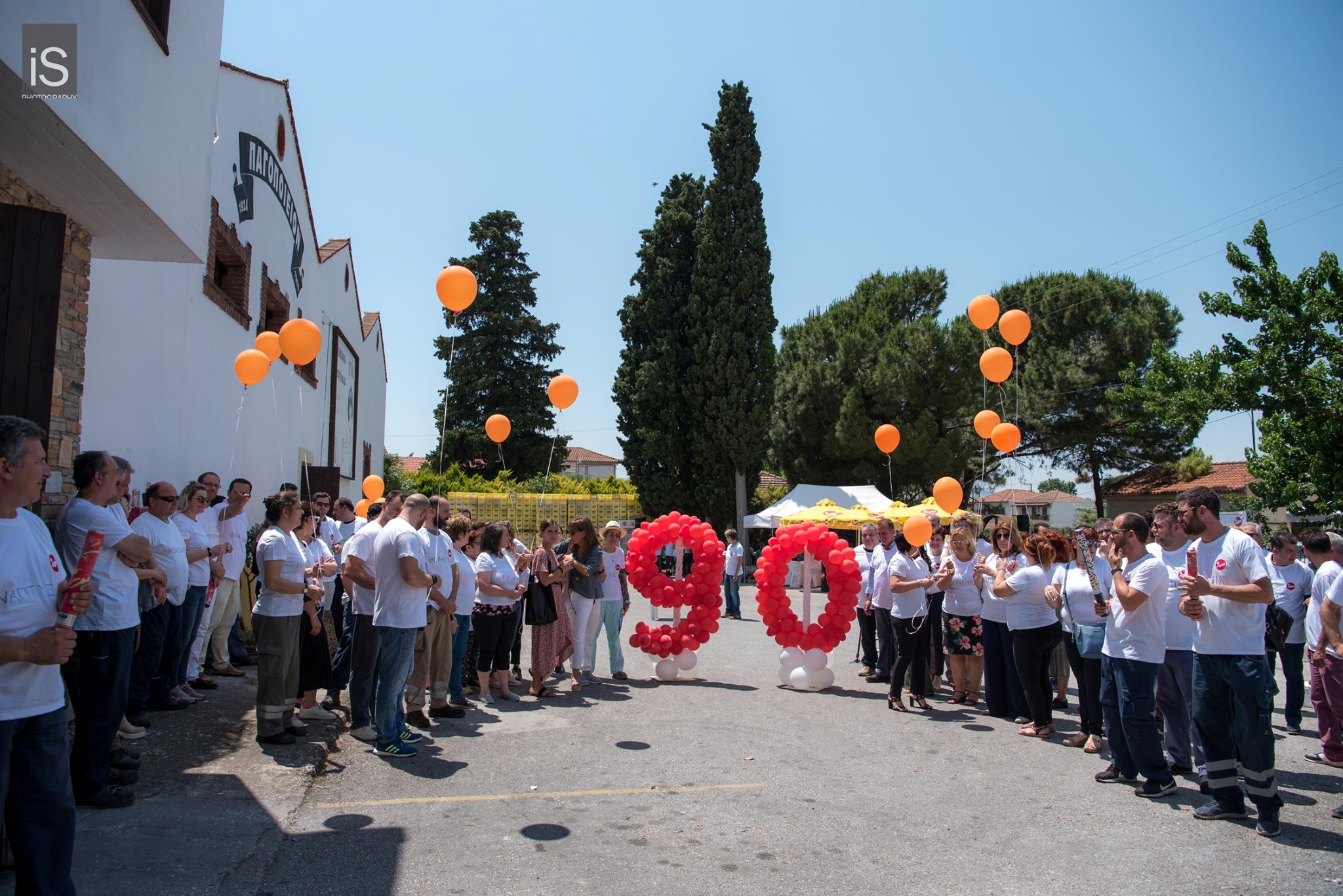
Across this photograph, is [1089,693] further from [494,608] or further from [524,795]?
[494,608]

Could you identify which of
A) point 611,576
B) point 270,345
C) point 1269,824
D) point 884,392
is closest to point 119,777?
point 611,576

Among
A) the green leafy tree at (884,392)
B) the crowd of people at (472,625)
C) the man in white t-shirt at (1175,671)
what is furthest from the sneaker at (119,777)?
the green leafy tree at (884,392)

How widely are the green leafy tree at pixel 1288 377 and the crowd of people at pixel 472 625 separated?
10287 millimetres

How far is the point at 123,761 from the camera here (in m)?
4.72

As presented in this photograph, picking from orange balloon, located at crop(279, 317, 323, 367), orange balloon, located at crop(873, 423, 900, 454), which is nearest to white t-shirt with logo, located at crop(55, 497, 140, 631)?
orange balloon, located at crop(279, 317, 323, 367)

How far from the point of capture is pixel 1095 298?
31.8 metres

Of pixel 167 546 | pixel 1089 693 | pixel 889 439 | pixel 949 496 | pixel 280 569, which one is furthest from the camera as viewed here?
pixel 889 439

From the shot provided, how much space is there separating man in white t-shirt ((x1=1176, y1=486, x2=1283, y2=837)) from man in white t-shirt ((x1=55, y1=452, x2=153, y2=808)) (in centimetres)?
608

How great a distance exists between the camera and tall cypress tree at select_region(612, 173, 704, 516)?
28.5m

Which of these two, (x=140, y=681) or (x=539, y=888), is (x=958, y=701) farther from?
(x=140, y=681)

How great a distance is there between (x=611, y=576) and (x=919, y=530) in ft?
11.4

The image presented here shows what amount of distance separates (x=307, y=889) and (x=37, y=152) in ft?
15.0

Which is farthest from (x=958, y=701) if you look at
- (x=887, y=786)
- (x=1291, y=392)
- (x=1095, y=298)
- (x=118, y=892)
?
(x=1095, y=298)

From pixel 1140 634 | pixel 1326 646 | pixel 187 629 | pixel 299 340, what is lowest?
pixel 187 629
